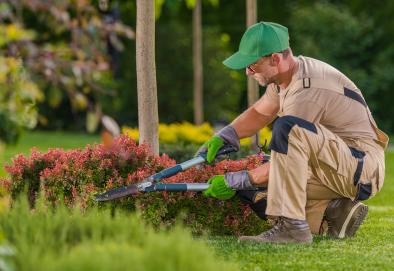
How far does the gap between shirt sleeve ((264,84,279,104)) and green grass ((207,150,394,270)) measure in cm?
115

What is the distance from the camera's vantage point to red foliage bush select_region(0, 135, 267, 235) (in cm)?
321

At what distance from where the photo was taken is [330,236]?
11.1 ft

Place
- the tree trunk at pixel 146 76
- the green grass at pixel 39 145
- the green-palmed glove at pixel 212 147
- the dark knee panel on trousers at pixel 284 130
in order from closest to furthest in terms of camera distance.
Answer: the dark knee panel on trousers at pixel 284 130
the green-palmed glove at pixel 212 147
the tree trunk at pixel 146 76
the green grass at pixel 39 145

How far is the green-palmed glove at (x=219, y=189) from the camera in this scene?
10.4ft

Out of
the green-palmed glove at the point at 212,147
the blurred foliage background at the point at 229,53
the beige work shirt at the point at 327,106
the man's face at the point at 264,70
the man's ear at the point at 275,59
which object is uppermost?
the blurred foliage background at the point at 229,53

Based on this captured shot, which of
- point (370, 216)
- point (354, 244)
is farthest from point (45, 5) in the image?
point (370, 216)

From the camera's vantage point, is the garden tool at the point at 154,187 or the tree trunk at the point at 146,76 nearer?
the garden tool at the point at 154,187

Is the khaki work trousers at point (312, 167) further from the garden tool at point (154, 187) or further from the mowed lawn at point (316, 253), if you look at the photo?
the garden tool at point (154, 187)

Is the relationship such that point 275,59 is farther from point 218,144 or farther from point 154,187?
point 154,187

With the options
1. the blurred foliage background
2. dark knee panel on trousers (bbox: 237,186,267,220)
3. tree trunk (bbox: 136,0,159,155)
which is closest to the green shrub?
dark knee panel on trousers (bbox: 237,186,267,220)

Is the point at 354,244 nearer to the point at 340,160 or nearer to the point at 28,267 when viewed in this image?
the point at 340,160

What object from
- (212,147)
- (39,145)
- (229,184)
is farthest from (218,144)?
(39,145)

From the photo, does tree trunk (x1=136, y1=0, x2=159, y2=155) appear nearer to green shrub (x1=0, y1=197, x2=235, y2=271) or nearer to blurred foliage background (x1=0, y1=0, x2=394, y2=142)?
green shrub (x1=0, y1=197, x2=235, y2=271)

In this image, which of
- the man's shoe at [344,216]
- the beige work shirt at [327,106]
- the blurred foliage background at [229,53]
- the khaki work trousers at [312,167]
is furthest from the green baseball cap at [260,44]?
the blurred foliage background at [229,53]
